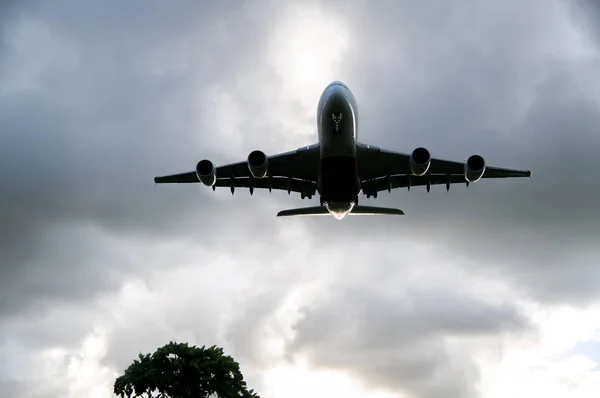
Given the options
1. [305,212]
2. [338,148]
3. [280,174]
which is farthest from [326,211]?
[338,148]

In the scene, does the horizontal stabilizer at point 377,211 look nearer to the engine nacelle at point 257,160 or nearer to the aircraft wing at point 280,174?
→ the aircraft wing at point 280,174

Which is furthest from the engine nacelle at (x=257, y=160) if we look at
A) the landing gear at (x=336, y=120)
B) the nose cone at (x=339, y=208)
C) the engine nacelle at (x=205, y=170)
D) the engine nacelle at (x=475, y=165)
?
the engine nacelle at (x=475, y=165)

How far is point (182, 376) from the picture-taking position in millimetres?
45219

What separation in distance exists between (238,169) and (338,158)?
6.99 m

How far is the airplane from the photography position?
3438 cm

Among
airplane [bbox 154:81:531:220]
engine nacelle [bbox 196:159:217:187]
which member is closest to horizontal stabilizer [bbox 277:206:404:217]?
airplane [bbox 154:81:531:220]

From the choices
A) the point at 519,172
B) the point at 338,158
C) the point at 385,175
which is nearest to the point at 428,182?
the point at 385,175

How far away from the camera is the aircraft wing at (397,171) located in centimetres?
3888

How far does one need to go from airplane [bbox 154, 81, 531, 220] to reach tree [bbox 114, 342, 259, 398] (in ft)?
41.2

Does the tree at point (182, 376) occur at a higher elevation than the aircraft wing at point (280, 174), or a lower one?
lower

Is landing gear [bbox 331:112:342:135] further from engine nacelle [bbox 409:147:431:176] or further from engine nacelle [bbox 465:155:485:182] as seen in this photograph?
engine nacelle [bbox 465:155:485:182]

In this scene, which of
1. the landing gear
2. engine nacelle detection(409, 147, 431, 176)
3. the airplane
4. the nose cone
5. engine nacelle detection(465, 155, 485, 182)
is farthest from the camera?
the nose cone

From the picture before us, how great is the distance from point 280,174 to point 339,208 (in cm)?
Answer: 526

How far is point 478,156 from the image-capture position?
35.7 meters
